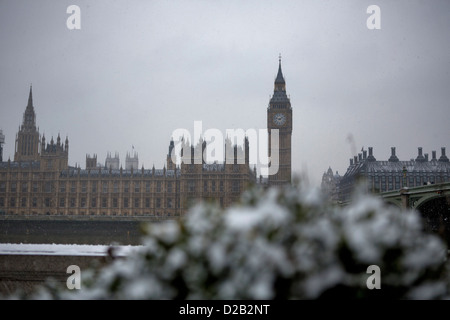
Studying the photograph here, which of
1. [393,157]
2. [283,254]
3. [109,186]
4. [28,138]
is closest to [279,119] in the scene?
[393,157]

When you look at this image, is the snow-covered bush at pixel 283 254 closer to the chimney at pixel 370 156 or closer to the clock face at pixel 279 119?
the clock face at pixel 279 119

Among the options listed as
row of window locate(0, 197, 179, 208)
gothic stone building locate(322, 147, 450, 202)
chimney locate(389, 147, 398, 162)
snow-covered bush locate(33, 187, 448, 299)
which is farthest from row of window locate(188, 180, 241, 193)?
snow-covered bush locate(33, 187, 448, 299)

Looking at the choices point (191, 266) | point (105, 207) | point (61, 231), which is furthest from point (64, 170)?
point (191, 266)

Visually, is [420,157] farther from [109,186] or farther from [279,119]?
[109,186]

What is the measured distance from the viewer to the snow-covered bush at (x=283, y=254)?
1.87 meters

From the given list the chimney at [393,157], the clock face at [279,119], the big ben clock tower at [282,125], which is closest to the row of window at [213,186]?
the big ben clock tower at [282,125]

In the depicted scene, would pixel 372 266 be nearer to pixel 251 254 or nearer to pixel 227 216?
pixel 251 254

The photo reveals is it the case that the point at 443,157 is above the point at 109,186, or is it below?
above

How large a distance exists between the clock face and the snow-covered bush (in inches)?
2287

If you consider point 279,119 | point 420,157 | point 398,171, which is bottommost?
point 398,171

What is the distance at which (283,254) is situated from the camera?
1860 millimetres

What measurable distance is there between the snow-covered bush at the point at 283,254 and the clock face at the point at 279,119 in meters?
58.1

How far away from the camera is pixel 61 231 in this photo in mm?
41594

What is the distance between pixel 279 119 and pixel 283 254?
59210 millimetres
